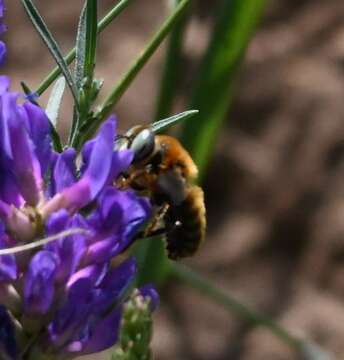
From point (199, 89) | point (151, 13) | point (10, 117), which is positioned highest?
point (10, 117)

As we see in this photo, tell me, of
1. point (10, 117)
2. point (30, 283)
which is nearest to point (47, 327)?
point (30, 283)

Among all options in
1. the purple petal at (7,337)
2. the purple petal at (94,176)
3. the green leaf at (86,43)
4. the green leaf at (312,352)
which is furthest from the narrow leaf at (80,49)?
the green leaf at (312,352)

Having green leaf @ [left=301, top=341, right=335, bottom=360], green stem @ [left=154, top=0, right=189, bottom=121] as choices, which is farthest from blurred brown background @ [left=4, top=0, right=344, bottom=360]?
green stem @ [left=154, top=0, right=189, bottom=121]

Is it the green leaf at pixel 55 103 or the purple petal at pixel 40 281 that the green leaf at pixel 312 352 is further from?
the purple petal at pixel 40 281

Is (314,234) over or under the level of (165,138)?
under

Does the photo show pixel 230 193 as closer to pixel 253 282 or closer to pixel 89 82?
pixel 253 282

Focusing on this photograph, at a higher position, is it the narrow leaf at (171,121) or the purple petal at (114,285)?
the narrow leaf at (171,121)
